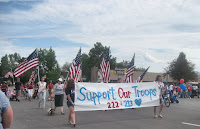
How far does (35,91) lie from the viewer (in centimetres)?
2233

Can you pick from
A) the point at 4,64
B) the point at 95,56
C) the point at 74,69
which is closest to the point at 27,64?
the point at 74,69

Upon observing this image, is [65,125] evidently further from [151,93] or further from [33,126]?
[151,93]

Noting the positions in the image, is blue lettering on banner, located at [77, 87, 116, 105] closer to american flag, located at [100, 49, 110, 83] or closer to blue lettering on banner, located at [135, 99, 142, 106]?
blue lettering on banner, located at [135, 99, 142, 106]

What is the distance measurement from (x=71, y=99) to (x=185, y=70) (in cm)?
6119

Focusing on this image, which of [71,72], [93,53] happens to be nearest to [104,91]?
[71,72]

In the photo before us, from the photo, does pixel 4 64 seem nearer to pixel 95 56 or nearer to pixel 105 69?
pixel 95 56

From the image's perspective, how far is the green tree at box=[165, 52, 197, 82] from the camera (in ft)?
211

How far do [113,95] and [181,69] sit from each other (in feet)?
193

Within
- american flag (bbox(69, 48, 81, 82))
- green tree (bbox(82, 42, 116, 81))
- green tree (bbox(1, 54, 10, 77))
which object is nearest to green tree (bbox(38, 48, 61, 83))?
green tree (bbox(82, 42, 116, 81))

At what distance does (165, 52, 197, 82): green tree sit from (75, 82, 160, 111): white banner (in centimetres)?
5639

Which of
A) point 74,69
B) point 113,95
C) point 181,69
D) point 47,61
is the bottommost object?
point 113,95

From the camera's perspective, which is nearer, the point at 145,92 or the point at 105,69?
the point at 145,92

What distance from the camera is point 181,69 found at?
64.9 metres

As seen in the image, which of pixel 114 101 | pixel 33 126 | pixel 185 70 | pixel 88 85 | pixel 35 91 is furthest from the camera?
pixel 185 70
